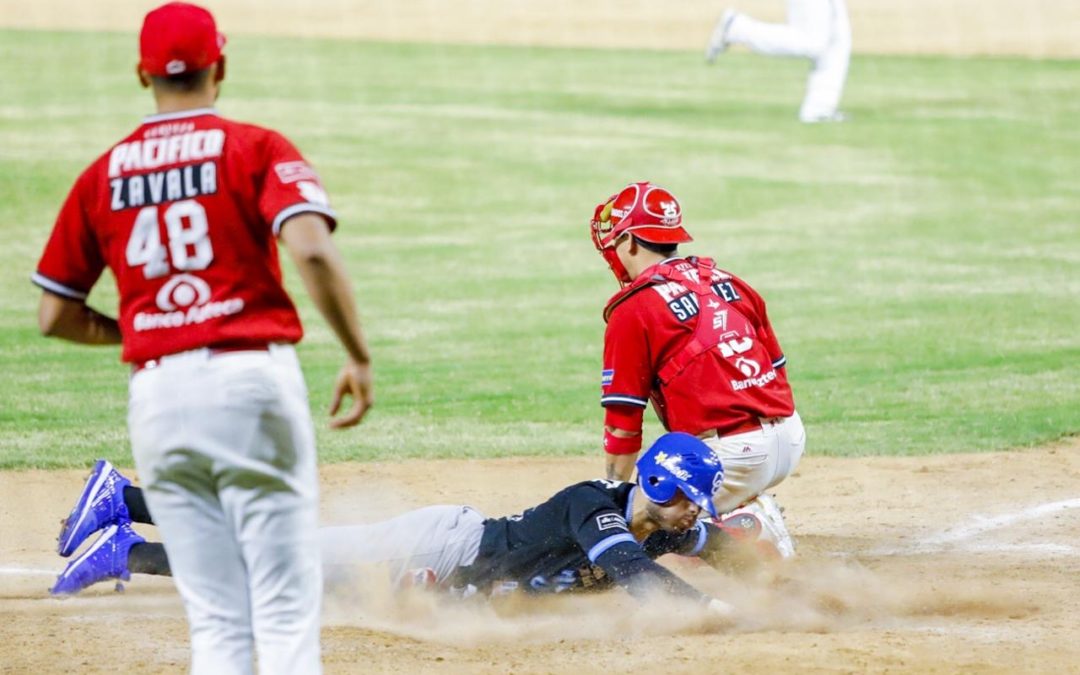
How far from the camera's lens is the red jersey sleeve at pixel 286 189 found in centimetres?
370

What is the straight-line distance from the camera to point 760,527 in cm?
630

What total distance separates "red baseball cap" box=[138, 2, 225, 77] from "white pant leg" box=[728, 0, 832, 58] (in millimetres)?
18236

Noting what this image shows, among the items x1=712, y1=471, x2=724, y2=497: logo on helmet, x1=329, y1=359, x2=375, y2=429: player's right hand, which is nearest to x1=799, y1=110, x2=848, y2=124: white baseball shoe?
x1=712, y1=471, x2=724, y2=497: logo on helmet

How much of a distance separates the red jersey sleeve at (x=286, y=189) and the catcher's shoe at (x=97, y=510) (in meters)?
2.66

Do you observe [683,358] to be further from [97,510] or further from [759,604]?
[97,510]

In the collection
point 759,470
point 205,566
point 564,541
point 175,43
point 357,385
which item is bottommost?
point 564,541

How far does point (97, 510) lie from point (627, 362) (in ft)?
6.71

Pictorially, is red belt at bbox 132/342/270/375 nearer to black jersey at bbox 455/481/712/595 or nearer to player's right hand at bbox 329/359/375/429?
player's right hand at bbox 329/359/375/429

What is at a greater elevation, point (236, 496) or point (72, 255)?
point (72, 255)

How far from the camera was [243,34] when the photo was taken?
101 feet

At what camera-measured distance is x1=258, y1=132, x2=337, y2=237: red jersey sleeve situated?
12.1ft

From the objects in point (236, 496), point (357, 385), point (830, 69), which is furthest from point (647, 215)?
point (830, 69)

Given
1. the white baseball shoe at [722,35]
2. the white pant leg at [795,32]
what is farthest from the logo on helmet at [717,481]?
the white baseball shoe at [722,35]

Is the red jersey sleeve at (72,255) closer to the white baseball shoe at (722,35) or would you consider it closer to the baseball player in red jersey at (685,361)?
the baseball player in red jersey at (685,361)
